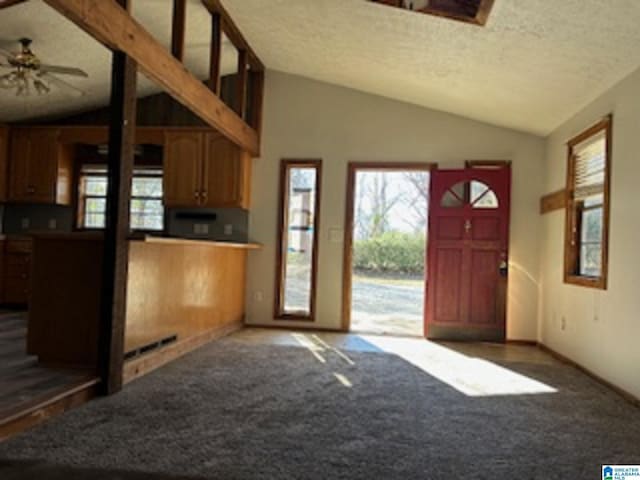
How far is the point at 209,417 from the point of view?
275 centimetres

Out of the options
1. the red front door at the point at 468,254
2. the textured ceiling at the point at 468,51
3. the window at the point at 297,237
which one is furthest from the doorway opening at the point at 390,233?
the textured ceiling at the point at 468,51

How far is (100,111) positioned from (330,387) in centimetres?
518

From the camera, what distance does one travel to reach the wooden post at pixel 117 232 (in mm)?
3045

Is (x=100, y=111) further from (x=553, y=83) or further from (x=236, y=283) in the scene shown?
(x=553, y=83)

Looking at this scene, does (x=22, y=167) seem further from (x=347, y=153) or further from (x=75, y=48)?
Result: (x=347, y=153)

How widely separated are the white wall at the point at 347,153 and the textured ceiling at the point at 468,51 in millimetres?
194

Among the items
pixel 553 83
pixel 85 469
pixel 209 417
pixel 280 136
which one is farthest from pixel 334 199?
pixel 85 469

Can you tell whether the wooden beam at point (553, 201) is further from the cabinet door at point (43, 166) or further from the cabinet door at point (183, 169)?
the cabinet door at point (43, 166)

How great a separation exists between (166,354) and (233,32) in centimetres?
323

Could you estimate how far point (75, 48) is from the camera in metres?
5.11

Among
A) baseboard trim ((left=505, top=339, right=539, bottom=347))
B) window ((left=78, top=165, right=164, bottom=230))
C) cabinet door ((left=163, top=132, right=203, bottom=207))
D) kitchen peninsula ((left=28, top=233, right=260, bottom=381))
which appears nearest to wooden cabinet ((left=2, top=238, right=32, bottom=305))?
window ((left=78, top=165, right=164, bottom=230))

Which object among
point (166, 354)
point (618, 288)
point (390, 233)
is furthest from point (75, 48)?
point (390, 233)

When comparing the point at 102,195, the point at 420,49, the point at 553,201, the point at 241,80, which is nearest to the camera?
the point at 420,49

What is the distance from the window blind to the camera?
4.18 m
